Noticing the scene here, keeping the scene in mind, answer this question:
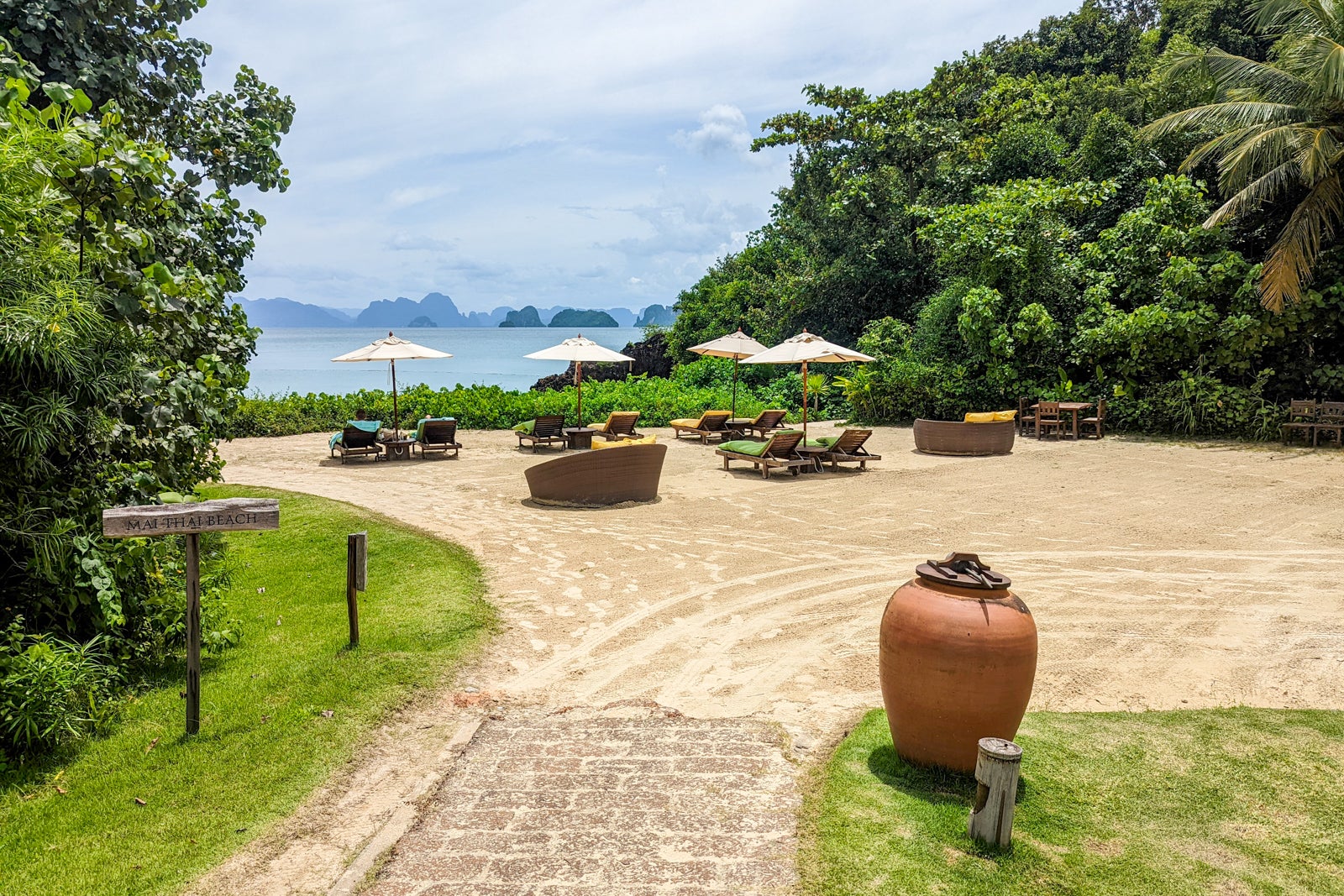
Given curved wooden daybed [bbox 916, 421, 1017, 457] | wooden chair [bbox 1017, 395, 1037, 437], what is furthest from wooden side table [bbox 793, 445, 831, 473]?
wooden chair [bbox 1017, 395, 1037, 437]

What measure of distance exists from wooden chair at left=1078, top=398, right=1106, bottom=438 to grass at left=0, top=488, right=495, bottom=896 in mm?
13939

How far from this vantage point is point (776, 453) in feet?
43.5

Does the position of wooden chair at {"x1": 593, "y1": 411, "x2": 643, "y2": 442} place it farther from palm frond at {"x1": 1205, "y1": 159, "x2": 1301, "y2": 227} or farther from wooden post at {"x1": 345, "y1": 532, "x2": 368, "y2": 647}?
palm frond at {"x1": 1205, "y1": 159, "x2": 1301, "y2": 227}

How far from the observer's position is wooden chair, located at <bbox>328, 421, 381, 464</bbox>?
1451 centimetres

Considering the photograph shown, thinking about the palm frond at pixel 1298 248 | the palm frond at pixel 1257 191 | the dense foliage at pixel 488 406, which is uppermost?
the palm frond at pixel 1257 191

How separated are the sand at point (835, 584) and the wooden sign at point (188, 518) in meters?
1.35

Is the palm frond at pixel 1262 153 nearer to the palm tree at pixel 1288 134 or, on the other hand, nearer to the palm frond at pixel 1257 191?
the palm tree at pixel 1288 134

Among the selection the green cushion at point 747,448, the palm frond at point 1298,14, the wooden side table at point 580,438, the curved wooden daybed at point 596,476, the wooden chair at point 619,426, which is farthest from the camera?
the wooden chair at point 619,426

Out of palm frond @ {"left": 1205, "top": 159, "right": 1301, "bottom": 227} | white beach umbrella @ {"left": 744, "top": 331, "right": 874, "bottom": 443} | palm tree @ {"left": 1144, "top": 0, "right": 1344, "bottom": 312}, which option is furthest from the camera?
palm frond @ {"left": 1205, "top": 159, "right": 1301, "bottom": 227}

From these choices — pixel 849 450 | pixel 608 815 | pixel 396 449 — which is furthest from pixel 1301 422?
pixel 608 815

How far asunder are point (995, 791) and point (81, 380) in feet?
15.5

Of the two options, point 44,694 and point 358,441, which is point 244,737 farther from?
point 358,441

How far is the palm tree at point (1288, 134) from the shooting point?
49.7 feet

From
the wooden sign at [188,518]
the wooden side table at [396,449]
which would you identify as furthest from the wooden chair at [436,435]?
the wooden sign at [188,518]
